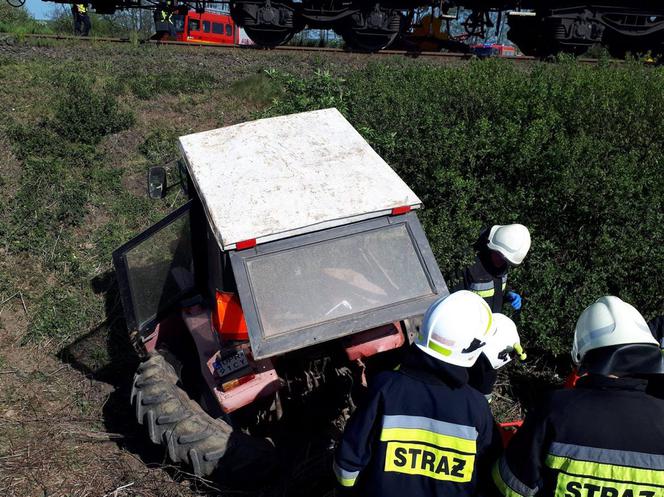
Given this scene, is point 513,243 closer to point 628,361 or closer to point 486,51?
point 628,361

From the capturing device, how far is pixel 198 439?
3861 mm

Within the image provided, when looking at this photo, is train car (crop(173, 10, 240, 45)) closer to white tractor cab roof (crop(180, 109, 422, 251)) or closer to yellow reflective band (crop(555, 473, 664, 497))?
white tractor cab roof (crop(180, 109, 422, 251))

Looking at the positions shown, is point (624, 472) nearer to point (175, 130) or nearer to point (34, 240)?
point (34, 240)

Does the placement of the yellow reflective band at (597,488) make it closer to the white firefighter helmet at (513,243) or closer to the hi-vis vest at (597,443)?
the hi-vis vest at (597,443)

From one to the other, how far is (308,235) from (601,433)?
6.39ft

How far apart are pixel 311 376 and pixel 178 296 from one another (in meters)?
1.23

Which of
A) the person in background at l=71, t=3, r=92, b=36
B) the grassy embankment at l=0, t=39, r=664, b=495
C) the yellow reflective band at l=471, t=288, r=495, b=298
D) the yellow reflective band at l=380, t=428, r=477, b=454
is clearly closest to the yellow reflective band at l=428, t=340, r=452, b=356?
the yellow reflective band at l=380, t=428, r=477, b=454

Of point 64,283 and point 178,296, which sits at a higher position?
point 178,296

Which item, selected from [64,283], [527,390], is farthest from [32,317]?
[527,390]

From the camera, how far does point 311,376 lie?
13.9ft

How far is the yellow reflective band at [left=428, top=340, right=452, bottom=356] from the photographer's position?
2.58 meters

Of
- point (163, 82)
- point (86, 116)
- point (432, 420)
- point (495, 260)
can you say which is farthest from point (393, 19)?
point (432, 420)

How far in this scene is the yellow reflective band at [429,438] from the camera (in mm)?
2607

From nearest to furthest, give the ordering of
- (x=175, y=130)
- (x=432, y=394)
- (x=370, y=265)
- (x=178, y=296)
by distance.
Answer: (x=432, y=394) < (x=370, y=265) < (x=178, y=296) < (x=175, y=130)
